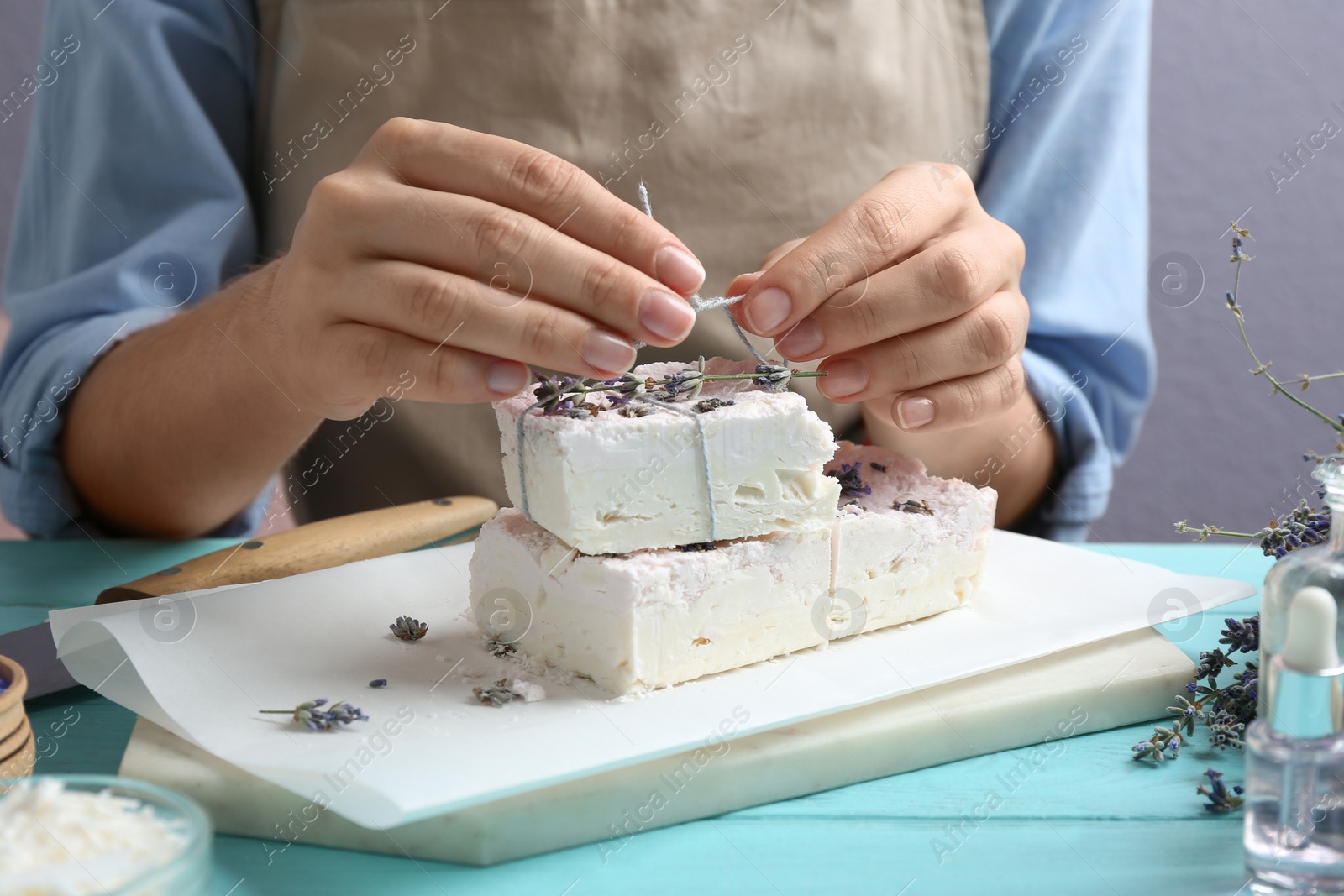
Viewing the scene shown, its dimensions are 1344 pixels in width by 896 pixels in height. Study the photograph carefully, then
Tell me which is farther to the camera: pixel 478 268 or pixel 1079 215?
pixel 1079 215

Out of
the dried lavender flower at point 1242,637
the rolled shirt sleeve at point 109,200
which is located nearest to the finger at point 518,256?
the dried lavender flower at point 1242,637

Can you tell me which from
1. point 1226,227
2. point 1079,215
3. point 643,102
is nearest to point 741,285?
point 643,102

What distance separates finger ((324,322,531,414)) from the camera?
1.21m

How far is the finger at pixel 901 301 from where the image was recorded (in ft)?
4.36

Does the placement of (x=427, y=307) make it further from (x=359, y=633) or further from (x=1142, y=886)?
(x=1142, y=886)

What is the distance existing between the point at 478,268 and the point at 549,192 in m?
0.12

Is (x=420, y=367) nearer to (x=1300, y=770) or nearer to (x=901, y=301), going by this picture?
(x=901, y=301)

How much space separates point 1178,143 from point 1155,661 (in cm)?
277

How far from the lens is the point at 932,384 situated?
1.46 metres

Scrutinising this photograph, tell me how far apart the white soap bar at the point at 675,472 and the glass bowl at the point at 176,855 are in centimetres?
49

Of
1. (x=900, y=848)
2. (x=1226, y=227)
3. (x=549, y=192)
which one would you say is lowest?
(x=900, y=848)

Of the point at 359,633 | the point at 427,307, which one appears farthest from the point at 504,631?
the point at 427,307

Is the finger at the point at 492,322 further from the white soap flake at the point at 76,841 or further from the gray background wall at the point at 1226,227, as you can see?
the gray background wall at the point at 1226,227

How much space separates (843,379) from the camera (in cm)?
138
